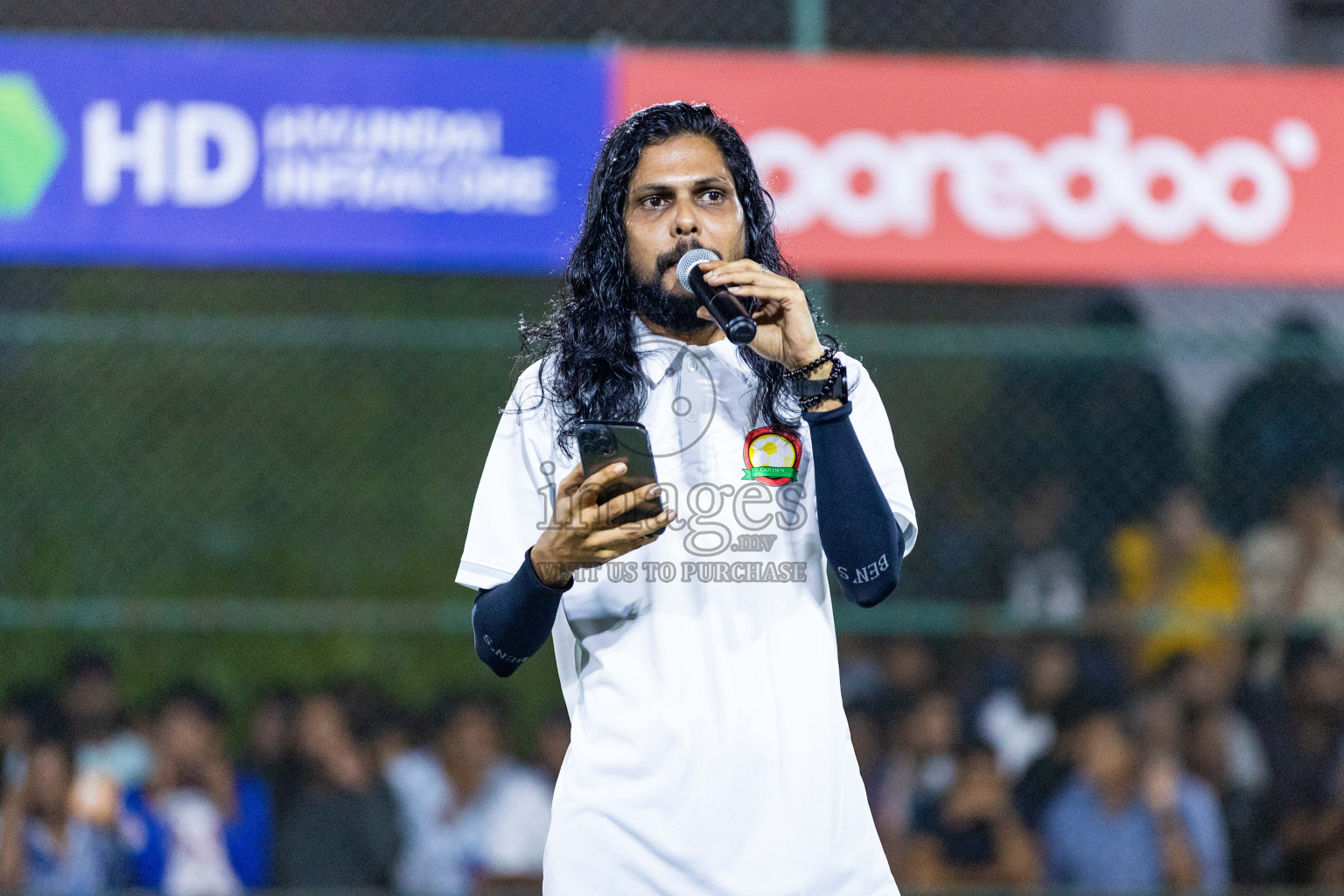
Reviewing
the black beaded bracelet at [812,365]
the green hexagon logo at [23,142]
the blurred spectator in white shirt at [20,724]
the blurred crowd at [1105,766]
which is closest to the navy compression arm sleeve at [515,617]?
the black beaded bracelet at [812,365]

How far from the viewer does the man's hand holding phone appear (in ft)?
6.80

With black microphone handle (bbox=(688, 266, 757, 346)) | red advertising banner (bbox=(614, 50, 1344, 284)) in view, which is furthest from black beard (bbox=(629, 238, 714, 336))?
red advertising banner (bbox=(614, 50, 1344, 284))

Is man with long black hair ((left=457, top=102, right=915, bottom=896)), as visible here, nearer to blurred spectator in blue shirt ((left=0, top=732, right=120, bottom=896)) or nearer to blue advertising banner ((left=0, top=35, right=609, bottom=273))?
blue advertising banner ((left=0, top=35, right=609, bottom=273))

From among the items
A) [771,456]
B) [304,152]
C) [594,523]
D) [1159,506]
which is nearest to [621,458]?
[594,523]

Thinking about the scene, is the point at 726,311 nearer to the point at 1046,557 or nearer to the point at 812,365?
the point at 812,365

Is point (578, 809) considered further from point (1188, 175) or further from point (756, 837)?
point (1188, 175)

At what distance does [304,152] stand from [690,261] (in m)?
4.01

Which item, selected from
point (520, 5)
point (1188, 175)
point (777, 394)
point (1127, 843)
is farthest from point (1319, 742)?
point (520, 5)

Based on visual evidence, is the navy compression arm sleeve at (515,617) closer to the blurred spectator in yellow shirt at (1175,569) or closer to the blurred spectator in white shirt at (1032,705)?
the blurred spectator in white shirt at (1032,705)

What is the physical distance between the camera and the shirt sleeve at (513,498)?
7.82ft

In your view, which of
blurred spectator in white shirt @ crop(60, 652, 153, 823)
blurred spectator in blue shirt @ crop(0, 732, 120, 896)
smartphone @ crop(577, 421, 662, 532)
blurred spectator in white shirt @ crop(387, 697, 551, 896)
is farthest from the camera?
blurred spectator in white shirt @ crop(387, 697, 551, 896)

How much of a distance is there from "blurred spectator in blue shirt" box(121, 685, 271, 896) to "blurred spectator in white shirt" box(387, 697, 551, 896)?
0.60m

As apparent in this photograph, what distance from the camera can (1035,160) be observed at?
6090 millimetres

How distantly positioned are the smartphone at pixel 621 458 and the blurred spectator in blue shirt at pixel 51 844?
4778 millimetres
